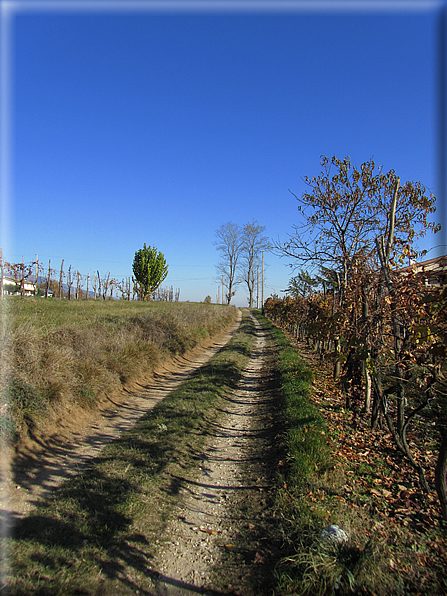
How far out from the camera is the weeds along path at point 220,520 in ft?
8.70

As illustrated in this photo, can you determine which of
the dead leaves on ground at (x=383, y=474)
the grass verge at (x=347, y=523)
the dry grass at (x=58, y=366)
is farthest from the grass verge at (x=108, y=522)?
the dead leaves on ground at (x=383, y=474)

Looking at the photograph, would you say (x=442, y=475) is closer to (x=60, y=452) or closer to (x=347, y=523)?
(x=347, y=523)

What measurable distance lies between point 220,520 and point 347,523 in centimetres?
126

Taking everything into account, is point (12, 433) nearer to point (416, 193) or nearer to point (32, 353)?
point (32, 353)

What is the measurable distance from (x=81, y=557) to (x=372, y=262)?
5973 mm

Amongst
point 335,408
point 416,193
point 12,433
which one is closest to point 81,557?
point 12,433

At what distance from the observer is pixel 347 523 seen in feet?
9.93

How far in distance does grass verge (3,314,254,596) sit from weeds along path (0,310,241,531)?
0.80 ft

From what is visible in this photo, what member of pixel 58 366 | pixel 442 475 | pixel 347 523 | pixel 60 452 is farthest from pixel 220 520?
pixel 58 366

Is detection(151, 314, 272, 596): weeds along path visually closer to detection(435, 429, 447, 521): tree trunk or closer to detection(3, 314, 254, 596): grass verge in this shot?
detection(3, 314, 254, 596): grass verge

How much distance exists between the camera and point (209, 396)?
7.59 metres

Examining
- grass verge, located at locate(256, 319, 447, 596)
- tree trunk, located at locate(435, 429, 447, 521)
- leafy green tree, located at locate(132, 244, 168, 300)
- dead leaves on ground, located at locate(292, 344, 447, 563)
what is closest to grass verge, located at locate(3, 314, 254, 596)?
grass verge, located at locate(256, 319, 447, 596)

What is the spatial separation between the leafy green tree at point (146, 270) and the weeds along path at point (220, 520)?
4327 centimetres

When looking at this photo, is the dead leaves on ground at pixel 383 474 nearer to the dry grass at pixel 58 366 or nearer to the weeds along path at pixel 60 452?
the weeds along path at pixel 60 452
